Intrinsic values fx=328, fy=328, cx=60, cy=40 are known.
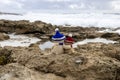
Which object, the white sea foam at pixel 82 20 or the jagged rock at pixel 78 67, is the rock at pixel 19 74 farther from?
the white sea foam at pixel 82 20

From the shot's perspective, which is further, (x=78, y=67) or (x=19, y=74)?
(x=78, y=67)

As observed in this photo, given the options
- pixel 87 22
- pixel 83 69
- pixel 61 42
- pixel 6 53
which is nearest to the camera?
pixel 83 69

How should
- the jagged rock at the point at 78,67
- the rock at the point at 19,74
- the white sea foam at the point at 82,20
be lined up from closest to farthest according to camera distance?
the rock at the point at 19,74 < the jagged rock at the point at 78,67 < the white sea foam at the point at 82,20

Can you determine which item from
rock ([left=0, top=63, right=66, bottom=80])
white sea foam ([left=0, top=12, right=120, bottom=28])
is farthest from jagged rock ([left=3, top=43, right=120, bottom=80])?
white sea foam ([left=0, top=12, right=120, bottom=28])

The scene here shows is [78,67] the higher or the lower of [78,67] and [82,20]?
the higher

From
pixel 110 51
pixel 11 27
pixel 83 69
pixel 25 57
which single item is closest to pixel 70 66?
pixel 83 69

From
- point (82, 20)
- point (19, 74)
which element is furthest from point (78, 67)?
point (82, 20)

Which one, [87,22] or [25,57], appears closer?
[25,57]

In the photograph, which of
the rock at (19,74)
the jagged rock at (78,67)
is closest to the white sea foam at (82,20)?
the jagged rock at (78,67)

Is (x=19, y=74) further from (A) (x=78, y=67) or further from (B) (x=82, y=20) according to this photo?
(B) (x=82, y=20)

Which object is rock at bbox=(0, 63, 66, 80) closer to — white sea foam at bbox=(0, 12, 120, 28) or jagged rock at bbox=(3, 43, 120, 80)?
jagged rock at bbox=(3, 43, 120, 80)

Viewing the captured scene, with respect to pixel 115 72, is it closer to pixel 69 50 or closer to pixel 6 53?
pixel 69 50

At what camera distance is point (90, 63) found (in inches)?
236

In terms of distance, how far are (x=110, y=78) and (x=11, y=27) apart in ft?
72.6
